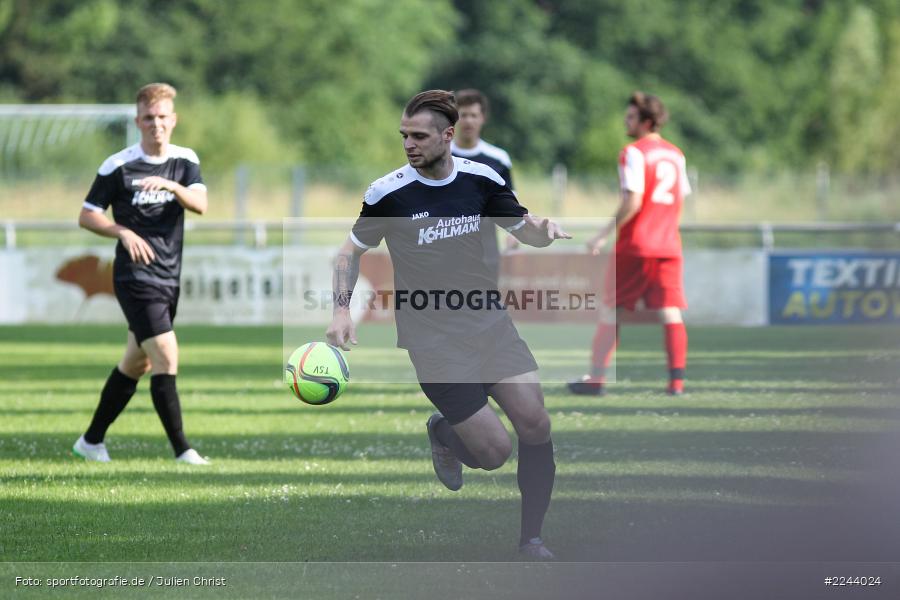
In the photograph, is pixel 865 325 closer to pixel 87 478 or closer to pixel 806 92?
pixel 87 478

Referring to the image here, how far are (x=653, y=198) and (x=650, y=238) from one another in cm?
33

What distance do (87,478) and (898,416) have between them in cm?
568

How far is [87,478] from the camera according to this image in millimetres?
8133

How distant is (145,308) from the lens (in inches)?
334

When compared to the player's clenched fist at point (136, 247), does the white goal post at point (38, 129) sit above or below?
above

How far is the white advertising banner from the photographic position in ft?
67.5

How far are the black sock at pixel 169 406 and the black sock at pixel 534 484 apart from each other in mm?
3067

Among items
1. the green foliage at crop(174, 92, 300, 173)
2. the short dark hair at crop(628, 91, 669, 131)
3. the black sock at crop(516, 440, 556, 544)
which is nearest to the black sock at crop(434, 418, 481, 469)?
the black sock at crop(516, 440, 556, 544)

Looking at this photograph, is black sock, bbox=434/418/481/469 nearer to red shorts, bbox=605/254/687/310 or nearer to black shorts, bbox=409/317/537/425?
black shorts, bbox=409/317/537/425

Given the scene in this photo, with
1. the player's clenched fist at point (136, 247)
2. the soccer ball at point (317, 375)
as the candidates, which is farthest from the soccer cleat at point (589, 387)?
the soccer ball at point (317, 375)

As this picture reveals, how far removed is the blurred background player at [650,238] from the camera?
11547mm

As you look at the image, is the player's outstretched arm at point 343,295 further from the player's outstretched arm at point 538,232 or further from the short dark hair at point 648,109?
the short dark hair at point 648,109

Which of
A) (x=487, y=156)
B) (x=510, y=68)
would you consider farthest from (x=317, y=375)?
(x=510, y=68)

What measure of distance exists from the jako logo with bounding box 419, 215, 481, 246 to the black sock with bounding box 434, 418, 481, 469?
0.89m
